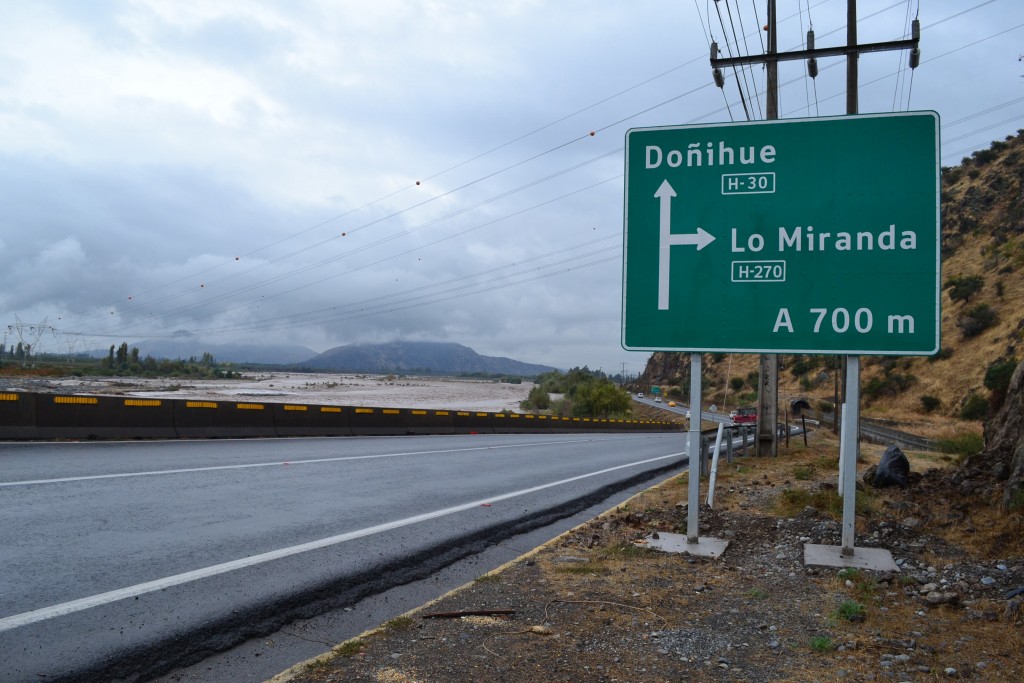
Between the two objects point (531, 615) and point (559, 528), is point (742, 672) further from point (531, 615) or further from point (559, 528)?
point (559, 528)

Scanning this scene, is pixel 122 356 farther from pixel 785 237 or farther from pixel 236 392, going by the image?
pixel 785 237

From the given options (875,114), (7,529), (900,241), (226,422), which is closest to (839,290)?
(900,241)

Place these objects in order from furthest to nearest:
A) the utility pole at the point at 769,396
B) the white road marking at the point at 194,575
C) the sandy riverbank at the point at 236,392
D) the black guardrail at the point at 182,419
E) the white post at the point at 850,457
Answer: the sandy riverbank at the point at 236,392 → the utility pole at the point at 769,396 → the black guardrail at the point at 182,419 → the white post at the point at 850,457 → the white road marking at the point at 194,575

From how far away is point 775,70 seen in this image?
17.3m

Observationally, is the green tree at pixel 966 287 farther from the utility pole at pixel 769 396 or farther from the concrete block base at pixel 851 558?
the concrete block base at pixel 851 558

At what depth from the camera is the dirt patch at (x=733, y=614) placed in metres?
4.07

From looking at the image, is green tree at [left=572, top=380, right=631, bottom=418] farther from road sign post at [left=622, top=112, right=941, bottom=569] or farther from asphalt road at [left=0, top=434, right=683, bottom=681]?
road sign post at [left=622, top=112, right=941, bottom=569]

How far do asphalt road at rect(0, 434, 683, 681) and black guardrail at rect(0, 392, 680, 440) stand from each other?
1.37 meters

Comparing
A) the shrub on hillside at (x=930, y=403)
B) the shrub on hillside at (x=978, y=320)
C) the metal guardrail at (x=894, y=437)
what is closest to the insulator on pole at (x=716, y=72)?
the metal guardrail at (x=894, y=437)

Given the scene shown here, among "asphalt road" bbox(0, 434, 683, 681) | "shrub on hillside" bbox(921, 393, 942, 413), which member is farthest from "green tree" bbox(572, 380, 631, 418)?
"asphalt road" bbox(0, 434, 683, 681)

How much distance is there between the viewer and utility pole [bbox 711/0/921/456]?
1577 centimetres

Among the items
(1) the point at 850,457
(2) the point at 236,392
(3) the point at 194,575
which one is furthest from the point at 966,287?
(3) the point at 194,575

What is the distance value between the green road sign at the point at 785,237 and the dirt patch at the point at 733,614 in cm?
199

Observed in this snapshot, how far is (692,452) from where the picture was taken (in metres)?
7.56
